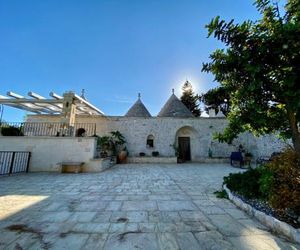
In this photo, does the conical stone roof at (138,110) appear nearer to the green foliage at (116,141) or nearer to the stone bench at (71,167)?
the green foliage at (116,141)

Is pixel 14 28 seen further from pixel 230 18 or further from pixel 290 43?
pixel 290 43

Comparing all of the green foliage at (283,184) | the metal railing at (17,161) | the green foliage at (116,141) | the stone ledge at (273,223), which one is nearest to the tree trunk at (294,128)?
the green foliage at (283,184)

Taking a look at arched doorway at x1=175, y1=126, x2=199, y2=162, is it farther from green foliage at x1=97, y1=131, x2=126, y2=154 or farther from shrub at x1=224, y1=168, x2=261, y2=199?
shrub at x1=224, y1=168, x2=261, y2=199

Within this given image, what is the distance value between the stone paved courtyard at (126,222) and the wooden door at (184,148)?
33.1 ft

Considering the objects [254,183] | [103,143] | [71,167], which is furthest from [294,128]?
[103,143]

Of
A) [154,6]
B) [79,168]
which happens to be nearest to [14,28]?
[154,6]

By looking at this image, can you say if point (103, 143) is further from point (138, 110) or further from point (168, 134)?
point (138, 110)

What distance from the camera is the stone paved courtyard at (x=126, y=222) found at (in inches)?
78.3

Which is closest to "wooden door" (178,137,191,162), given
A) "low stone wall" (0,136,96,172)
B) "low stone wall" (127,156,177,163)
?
"low stone wall" (127,156,177,163)

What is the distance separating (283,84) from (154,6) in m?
5.02

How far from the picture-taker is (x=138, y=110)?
1638 centimetres

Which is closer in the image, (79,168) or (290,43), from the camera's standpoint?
(290,43)

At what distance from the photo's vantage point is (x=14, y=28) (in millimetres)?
5500

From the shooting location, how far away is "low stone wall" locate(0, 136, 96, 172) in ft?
25.6
